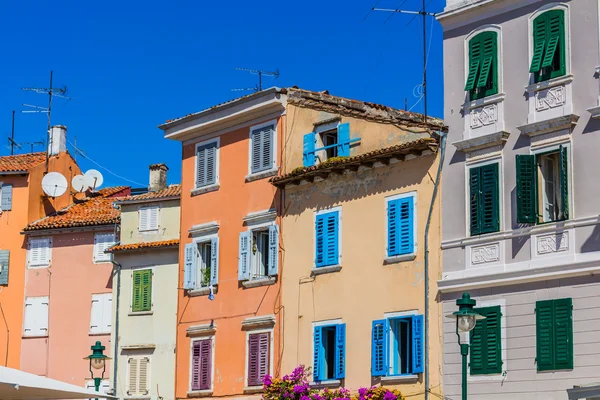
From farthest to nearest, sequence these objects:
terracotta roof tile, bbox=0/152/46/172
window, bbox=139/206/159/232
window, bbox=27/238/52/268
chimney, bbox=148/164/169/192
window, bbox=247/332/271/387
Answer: terracotta roof tile, bbox=0/152/46/172, window, bbox=27/238/52/268, chimney, bbox=148/164/169/192, window, bbox=139/206/159/232, window, bbox=247/332/271/387

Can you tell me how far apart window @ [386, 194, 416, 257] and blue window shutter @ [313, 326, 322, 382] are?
3.38m

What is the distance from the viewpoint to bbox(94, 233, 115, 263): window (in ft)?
155

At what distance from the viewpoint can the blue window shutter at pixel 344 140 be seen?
113ft

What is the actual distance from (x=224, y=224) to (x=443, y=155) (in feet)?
31.5

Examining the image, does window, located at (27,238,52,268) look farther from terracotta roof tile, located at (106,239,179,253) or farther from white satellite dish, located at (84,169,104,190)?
terracotta roof tile, located at (106,239,179,253)

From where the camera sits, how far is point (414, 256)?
31016 millimetres

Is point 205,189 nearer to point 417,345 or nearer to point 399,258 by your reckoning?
point 399,258

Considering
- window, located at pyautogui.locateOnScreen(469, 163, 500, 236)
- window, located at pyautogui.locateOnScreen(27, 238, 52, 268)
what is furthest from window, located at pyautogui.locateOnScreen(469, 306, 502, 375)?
window, located at pyautogui.locateOnScreen(27, 238, 52, 268)

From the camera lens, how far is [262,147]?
3716 centimetres

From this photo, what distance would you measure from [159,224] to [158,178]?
4328mm

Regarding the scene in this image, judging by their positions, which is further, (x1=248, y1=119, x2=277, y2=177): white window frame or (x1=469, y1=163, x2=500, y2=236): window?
(x1=248, y1=119, x2=277, y2=177): white window frame

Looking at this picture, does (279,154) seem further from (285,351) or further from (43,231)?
(43,231)

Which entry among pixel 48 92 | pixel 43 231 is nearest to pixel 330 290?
pixel 43 231

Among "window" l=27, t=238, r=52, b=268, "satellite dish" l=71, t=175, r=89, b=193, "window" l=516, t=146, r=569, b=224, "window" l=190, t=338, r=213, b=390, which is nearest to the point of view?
"window" l=516, t=146, r=569, b=224
